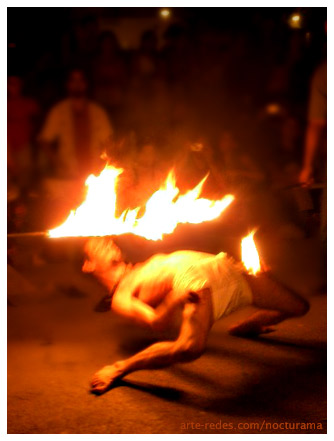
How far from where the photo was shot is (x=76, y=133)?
25.3ft

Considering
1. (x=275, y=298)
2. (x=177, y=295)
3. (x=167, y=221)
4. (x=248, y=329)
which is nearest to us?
(x=177, y=295)

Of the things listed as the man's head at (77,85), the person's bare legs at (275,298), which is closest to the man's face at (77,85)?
the man's head at (77,85)

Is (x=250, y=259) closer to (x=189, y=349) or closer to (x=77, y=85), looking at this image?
(x=189, y=349)

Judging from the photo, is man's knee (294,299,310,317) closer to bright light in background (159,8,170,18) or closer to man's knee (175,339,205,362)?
man's knee (175,339,205,362)

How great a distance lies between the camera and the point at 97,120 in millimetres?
7715

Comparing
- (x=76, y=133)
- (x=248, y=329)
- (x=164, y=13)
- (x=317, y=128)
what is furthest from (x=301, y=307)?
(x=164, y=13)

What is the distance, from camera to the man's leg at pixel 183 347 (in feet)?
13.4

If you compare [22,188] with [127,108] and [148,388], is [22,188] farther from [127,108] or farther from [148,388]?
[148,388]

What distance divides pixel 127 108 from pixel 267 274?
13.7 feet

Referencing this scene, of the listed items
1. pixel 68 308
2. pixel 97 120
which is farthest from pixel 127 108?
pixel 68 308

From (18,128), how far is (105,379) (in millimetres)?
4109

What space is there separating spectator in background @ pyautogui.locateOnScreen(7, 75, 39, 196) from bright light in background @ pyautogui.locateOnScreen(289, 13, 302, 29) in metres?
3.09

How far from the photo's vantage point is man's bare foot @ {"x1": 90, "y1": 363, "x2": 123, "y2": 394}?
168 inches
